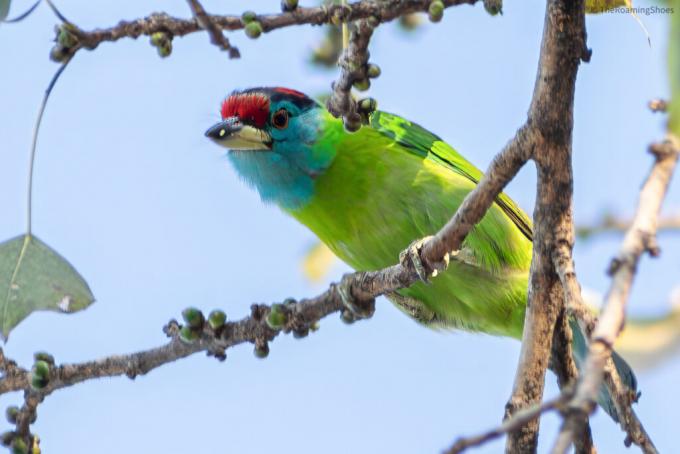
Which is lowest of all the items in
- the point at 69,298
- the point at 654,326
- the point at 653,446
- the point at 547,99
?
the point at 653,446

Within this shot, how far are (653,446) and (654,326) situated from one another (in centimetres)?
46

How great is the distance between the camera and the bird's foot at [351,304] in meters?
3.02

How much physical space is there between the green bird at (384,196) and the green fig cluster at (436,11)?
1.21m

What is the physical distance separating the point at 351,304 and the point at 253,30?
0.91m

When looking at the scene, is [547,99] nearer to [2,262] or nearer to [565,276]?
[565,276]

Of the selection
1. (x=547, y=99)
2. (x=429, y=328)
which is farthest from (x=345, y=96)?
(x=429, y=328)

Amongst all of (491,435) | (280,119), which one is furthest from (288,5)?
(491,435)

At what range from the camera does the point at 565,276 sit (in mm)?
2314

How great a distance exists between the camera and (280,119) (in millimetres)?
3984

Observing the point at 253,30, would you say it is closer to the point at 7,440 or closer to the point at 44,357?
the point at 44,357

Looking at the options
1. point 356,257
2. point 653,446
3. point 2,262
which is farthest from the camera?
point 356,257

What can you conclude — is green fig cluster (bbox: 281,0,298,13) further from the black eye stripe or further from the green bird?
the black eye stripe

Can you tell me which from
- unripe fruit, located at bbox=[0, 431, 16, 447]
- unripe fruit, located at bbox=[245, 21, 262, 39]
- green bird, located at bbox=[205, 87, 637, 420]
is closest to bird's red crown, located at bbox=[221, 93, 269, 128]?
green bird, located at bbox=[205, 87, 637, 420]

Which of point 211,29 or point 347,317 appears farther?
point 347,317
